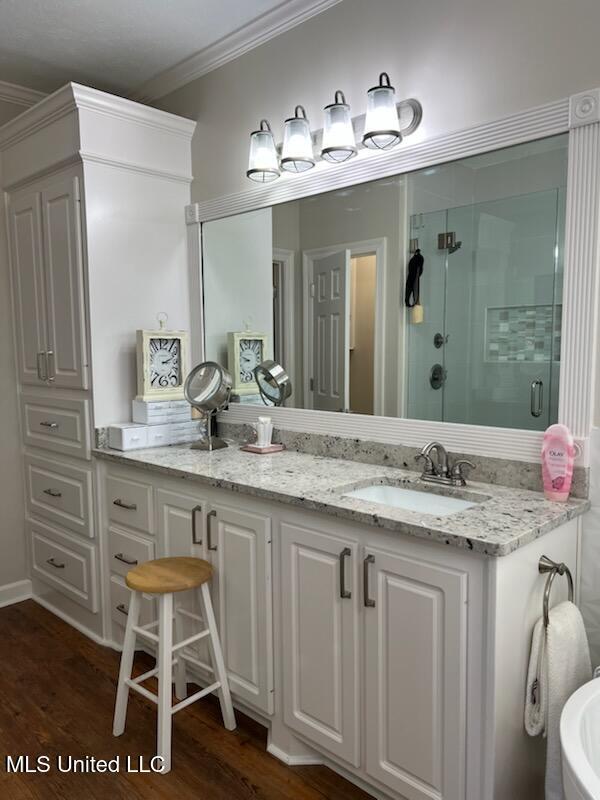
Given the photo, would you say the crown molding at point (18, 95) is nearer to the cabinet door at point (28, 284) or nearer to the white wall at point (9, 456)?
the white wall at point (9, 456)

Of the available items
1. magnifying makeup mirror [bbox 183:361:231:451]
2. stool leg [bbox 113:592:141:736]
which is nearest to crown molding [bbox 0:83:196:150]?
magnifying makeup mirror [bbox 183:361:231:451]

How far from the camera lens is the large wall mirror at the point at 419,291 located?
1.83 m

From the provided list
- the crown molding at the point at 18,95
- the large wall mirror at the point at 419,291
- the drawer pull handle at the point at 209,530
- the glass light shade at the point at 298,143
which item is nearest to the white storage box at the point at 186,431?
the large wall mirror at the point at 419,291

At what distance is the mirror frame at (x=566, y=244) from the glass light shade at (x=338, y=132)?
0.08 meters

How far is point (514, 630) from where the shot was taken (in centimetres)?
146

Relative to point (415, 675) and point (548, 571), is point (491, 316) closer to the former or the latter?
point (548, 571)

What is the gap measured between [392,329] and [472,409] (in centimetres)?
44

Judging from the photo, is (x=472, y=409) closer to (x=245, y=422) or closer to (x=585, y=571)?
(x=585, y=571)

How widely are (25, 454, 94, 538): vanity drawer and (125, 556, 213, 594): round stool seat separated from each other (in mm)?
769

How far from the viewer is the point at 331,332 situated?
7.96ft

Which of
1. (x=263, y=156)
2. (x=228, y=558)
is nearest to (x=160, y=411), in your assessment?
(x=228, y=558)

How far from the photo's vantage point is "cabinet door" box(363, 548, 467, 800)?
1.47 m

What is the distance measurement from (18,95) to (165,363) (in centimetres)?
164

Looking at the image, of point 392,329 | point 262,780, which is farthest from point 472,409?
point 262,780
